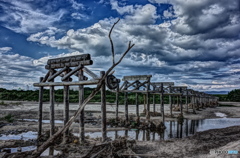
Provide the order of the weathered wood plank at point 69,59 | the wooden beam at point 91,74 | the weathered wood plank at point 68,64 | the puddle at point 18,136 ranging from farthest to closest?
1. the puddle at point 18,136
2. the weathered wood plank at point 69,59
3. the weathered wood plank at point 68,64
4. the wooden beam at point 91,74

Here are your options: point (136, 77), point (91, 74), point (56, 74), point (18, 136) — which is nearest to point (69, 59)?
point (56, 74)

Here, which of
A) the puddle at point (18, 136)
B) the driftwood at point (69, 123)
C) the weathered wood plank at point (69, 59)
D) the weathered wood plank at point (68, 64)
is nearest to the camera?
the driftwood at point (69, 123)

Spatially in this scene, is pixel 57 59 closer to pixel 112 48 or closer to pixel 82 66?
pixel 82 66

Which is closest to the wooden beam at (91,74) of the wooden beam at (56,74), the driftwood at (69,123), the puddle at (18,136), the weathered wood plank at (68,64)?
the weathered wood plank at (68,64)

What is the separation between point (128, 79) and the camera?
763 inches

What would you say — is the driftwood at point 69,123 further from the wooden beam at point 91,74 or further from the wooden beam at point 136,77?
the wooden beam at point 136,77

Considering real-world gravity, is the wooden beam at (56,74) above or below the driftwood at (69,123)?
above

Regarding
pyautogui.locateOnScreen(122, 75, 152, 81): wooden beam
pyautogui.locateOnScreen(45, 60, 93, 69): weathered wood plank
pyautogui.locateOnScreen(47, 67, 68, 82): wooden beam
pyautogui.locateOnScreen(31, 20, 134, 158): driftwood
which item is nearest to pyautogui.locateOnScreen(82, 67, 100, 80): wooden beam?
pyautogui.locateOnScreen(45, 60, 93, 69): weathered wood plank

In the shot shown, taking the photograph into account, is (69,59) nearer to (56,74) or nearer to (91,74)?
(56,74)

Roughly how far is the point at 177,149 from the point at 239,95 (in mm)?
79698

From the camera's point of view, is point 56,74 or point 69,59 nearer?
point 69,59

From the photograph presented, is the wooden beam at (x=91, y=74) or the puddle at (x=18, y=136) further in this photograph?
the puddle at (x=18, y=136)

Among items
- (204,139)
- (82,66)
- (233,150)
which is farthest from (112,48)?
(204,139)

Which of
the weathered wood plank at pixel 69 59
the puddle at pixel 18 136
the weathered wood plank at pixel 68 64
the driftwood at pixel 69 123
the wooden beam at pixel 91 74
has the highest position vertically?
the weathered wood plank at pixel 69 59
